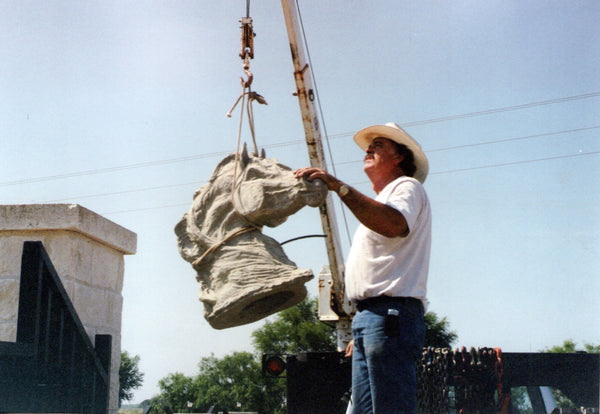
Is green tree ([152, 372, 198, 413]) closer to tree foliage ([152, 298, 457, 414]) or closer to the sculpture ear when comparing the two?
tree foliage ([152, 298, 457, 414])

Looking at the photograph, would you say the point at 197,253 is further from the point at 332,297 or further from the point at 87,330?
the point at 332,297

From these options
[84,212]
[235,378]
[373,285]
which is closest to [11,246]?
[84,212]

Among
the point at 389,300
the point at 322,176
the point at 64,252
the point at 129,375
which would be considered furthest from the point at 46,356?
the point at 129,375

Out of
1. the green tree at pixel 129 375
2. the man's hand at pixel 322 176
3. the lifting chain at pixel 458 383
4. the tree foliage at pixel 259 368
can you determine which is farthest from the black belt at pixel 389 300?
the green tree at pixel 129 375

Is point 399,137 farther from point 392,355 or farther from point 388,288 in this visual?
point 392,355

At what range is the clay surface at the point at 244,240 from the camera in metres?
2.90

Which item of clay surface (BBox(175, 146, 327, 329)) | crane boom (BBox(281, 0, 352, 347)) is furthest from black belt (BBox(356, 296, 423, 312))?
crane boom (BBox(281, 0, 352, 347))

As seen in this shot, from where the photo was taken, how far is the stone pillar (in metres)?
3.83

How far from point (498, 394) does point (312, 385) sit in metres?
1.13

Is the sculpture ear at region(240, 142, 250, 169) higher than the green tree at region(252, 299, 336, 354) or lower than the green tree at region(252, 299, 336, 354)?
lower

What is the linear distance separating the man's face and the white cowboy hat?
44 mm

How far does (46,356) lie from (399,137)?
2.35 meters

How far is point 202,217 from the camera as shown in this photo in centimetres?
328

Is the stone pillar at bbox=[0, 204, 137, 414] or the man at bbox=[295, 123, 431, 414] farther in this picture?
the stone pillar at bbox=[0, 204, 137, 414]
